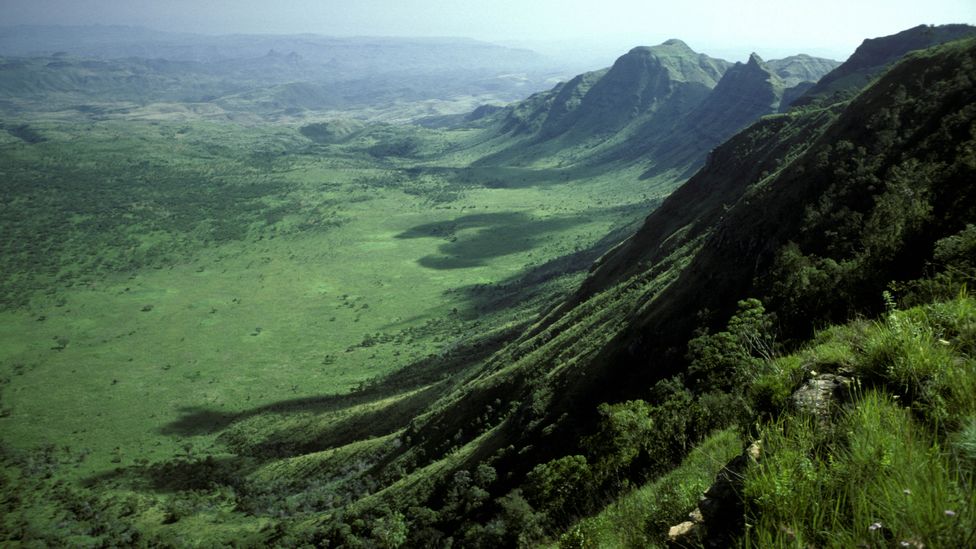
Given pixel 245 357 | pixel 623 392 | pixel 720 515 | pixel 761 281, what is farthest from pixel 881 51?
pixel 720 515

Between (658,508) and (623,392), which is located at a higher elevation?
(658,508)

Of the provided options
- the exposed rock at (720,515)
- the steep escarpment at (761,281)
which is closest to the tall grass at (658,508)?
the exposed rock at (720,515)

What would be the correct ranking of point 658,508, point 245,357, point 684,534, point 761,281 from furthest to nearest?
point 245,357 → point 761,281 → point 658,508 → point 684,534

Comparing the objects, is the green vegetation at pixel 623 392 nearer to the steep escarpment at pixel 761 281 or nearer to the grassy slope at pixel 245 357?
the steep escarpment at pixel 761 281

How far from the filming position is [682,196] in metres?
84.5

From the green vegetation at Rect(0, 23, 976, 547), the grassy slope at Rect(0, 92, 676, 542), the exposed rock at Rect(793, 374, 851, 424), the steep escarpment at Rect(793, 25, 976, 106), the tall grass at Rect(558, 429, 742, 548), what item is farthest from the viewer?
the steep escarpment at Rect(793, 25, 976, 106)

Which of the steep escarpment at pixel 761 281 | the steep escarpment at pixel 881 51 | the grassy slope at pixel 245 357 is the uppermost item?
the steep escarpment at pixel 881 51

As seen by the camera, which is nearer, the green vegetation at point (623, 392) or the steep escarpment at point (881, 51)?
the green vegetation at point (623, 392)

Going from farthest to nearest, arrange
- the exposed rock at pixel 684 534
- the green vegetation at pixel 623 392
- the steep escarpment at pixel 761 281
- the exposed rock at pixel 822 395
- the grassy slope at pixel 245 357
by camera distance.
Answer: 1. the grassy slope at pixel 245 357
2. the steep escarpment at pixel 761 281
3. the exposed rock at pixel 822 395
4. the exposed rock at pixel 684 534
5. the green vegetation at pixel 623 392

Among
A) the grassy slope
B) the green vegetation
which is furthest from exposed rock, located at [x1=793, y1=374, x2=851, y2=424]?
the grassy slope

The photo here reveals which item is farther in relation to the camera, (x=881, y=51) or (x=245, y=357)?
(x=881, y=51)

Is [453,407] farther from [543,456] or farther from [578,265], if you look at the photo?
[578,265]

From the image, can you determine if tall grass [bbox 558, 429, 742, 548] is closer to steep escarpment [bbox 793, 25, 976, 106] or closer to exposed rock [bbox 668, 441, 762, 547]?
exposed rock [bbox 668, 441, 762, 547]

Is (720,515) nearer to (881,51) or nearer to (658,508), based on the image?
(658,508)
